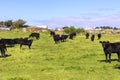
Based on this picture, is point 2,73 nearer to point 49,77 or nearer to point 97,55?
point 49,77

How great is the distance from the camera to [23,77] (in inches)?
661

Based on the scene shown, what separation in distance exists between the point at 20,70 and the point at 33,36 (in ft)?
117

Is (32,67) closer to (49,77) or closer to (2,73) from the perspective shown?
(2,73)

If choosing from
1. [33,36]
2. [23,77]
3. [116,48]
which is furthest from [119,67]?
[33,36]

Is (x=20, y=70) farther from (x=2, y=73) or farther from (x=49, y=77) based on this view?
(x=49, y=77)

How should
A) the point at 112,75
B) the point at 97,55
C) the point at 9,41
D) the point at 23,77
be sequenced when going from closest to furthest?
the point at 23,77 → the point at 112,75 → the point at 97,55 → the point at 9,41

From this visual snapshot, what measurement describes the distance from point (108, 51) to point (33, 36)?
106 feet

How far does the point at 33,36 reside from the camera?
2200 inches

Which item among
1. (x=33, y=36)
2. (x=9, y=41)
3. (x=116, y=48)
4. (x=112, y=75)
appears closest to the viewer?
(x=112, y=75)

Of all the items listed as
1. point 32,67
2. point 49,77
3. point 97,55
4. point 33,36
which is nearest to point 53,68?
point 32,67

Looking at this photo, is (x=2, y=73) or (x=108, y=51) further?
(x=108, y=51)

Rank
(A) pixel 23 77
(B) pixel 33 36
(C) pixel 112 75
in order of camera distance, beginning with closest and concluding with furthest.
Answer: (A) pixel 23 77
(C) pixel 112 75
(B) pixel 33 36

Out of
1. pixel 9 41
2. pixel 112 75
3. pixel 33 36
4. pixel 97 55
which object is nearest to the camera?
pixel 112 75

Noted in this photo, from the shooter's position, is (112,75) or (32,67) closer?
(112,75)
